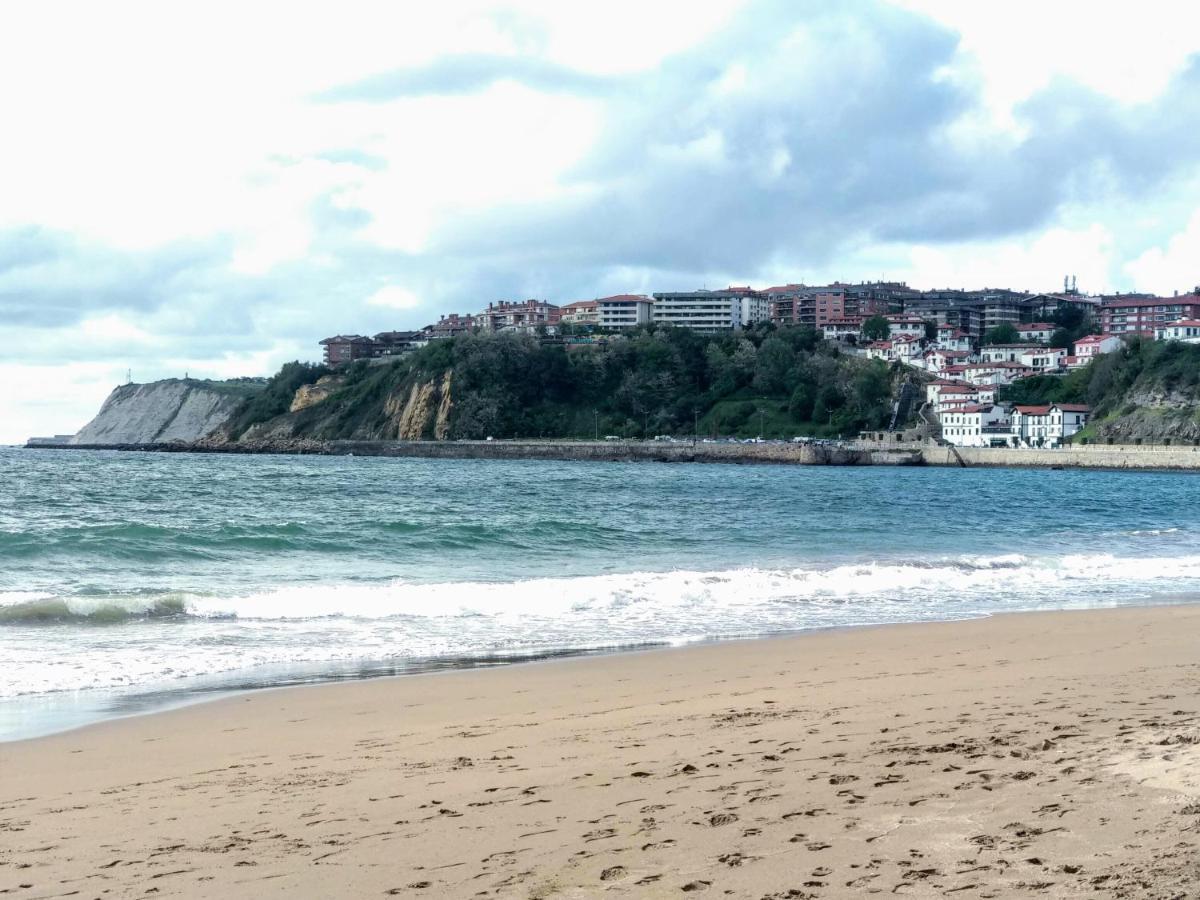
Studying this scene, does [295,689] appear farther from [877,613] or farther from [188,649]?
[877,613]

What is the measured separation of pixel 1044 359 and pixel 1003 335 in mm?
14005

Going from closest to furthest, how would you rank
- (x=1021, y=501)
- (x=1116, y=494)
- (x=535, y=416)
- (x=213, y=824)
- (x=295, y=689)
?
(x=213, y=824), (x=295, y=689), (x=1021, y=501), (x=1116, y=494), (x=535, y=416)

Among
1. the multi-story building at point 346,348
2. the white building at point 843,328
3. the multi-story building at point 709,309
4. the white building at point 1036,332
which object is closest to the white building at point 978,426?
the white building at point 843,328

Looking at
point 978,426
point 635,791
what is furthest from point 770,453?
point 635,791

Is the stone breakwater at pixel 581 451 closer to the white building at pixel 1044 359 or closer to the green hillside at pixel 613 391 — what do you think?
Answer: the green hillside at pixel 613 391

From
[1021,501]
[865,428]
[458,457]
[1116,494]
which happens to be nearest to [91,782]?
[1021,501]

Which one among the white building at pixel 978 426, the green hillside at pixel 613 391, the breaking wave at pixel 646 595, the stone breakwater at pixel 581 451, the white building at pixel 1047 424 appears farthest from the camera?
the green hillside at pixel 613 391

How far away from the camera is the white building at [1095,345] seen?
13438 centimetres

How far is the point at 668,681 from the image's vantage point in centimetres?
1010

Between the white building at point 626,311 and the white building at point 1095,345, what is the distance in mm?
64335

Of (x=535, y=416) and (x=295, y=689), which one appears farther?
(x=535, y=416)

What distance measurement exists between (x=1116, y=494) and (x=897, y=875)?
58179mm

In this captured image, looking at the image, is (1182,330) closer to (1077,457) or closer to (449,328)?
(1077,457)

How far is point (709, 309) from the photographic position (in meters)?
172
